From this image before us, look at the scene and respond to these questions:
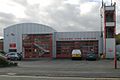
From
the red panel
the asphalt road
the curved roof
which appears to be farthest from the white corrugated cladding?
the asphalt road

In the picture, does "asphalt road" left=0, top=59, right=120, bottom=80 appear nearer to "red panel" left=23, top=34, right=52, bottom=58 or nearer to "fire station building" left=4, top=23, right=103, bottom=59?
Answer: "fire station building" left=4, top=23, right=103, bottom=59

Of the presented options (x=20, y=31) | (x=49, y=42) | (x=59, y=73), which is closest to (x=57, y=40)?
(x=49, y=42)

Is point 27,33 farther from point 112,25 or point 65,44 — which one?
point 112,25

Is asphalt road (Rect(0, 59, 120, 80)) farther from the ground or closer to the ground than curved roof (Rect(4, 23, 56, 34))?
closer to the ground

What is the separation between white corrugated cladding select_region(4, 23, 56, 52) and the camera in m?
67.4

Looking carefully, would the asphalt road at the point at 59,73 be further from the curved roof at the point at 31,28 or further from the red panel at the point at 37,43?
the curved roof at the point at 31,28

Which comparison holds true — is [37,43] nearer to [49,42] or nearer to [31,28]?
[49,42]

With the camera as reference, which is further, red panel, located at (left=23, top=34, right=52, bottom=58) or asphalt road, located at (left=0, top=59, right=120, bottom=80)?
red panel, located at (left=23, top=34, right=52, bottom=58)

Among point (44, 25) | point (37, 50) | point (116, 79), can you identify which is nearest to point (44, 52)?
point (37, 50)

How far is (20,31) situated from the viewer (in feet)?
225

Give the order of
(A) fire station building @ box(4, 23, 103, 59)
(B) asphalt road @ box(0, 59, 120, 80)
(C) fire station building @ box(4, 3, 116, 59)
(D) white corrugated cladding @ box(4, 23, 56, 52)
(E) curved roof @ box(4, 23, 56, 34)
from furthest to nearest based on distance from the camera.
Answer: (D) white corrugated cladding @ box(4, 23, 56, 52) < (E) curved roof @ box(4, 23, 56, 34) < (A) fire station building @ box(4, 23, 103, 59) < (C) fire station building @ box(4, 3, 116, 59) < (B) asphalt road @ box(0, 59, 120, 80)

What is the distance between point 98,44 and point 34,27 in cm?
1378

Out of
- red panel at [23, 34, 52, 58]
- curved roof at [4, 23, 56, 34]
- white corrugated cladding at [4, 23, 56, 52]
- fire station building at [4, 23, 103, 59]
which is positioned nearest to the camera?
fire station building at [4, 23, 103, 59]

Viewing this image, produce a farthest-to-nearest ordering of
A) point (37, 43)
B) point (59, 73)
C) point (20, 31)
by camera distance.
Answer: point (20, 31) → point (37, 43) → point (59, 73)
